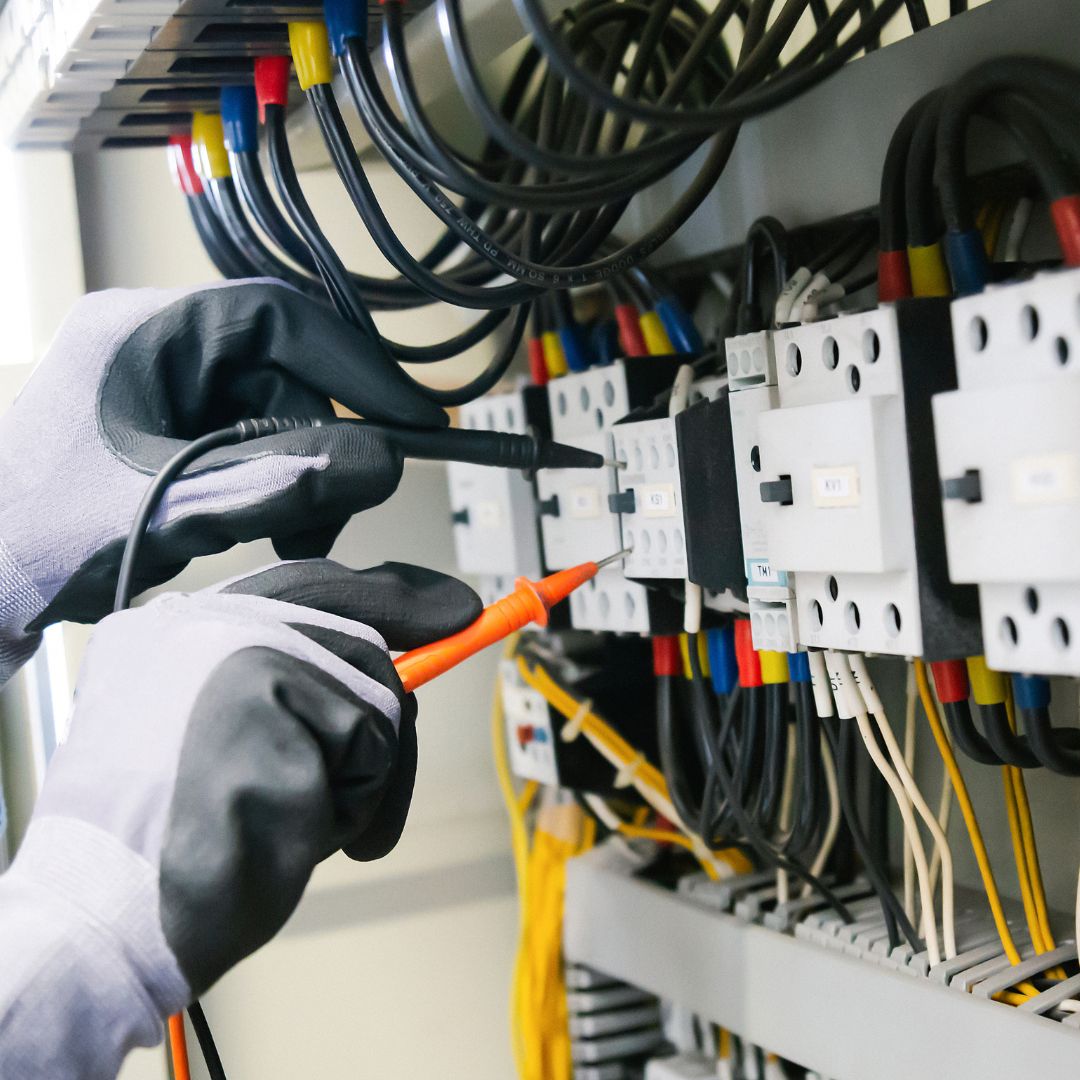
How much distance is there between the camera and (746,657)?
87 centimetres

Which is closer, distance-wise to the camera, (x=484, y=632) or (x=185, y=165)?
(x=484, y=632)

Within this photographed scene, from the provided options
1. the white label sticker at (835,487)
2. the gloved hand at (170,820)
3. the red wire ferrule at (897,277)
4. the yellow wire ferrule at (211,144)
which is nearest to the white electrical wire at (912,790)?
the white label sticker at (835,487)

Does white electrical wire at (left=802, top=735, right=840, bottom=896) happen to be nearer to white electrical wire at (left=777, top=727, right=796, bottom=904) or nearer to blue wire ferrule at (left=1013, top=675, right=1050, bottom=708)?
white electrical wire at (left=777, top=727, right=796, bottom=904)

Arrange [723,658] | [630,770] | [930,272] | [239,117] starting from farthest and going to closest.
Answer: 1. [630,770]
2. [723,658]
3. [239,117]
4. [930,272]

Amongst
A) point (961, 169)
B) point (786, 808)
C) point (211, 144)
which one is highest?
point (211, 144)

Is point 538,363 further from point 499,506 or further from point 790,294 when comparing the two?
point 790,294

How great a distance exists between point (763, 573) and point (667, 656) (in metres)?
0.26

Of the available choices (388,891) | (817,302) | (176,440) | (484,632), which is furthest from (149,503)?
(388,891)

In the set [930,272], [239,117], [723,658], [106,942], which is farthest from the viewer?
[723,658]

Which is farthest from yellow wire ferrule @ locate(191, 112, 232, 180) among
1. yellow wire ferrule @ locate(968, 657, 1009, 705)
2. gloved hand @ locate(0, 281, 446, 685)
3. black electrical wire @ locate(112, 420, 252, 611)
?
yellow wire ferrule @ locate(968, 657, 1009, 705)

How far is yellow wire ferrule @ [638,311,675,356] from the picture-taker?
0.99 meters

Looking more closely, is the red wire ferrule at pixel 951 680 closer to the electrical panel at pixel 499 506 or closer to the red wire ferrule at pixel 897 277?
the red wire ferrule at pixel 897 277

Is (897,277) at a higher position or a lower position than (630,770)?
higher

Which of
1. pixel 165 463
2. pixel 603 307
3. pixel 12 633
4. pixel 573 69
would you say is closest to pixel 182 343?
pixel 165 463
